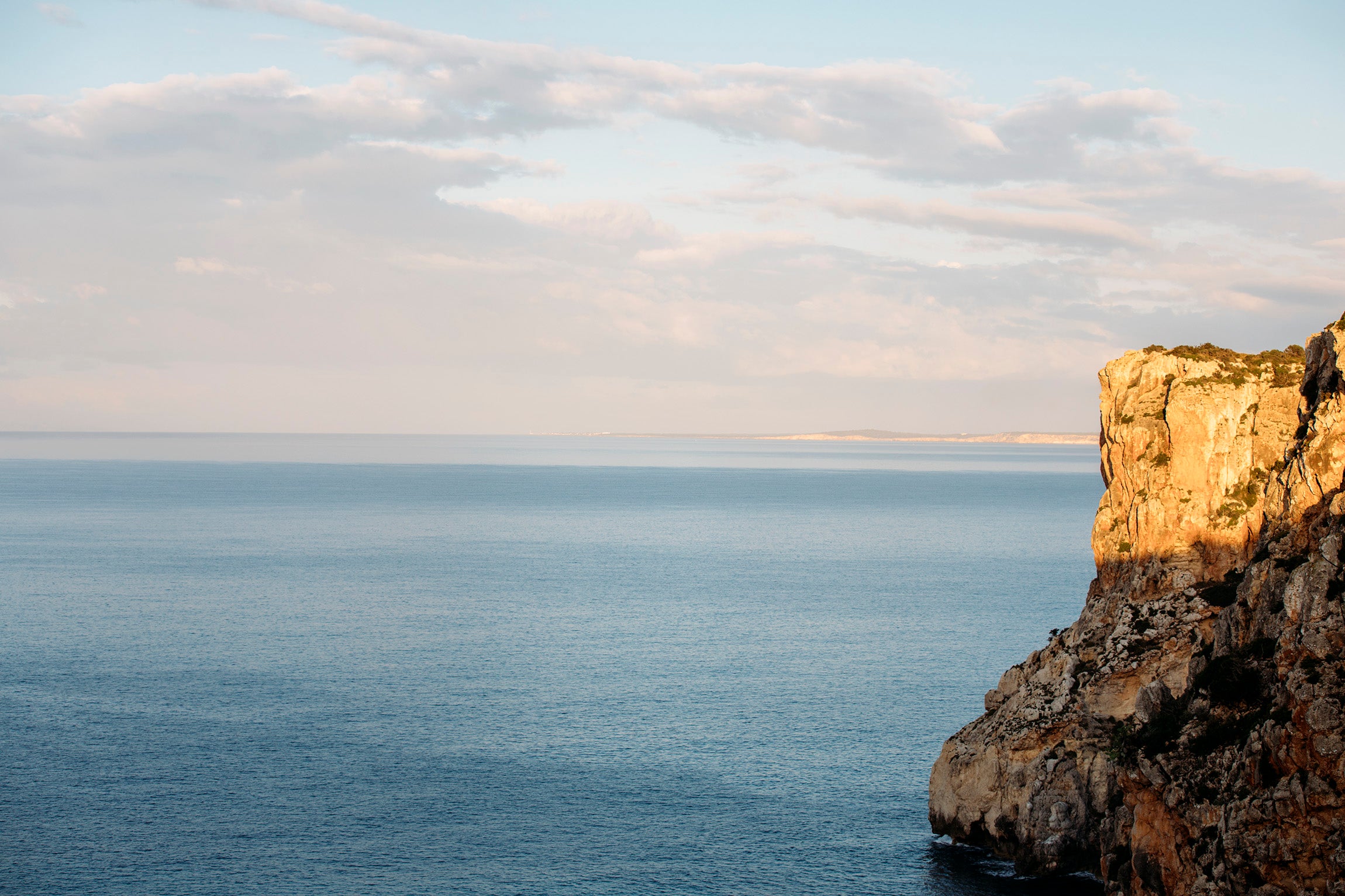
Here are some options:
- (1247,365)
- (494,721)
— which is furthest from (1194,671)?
(494,721)

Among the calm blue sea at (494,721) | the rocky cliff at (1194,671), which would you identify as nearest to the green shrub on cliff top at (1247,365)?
the rocky cliff at (1194,671)

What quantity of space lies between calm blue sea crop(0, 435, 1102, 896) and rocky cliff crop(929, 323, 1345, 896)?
4228mm

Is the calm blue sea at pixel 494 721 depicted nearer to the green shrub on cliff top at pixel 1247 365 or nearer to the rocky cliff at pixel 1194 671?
the rocky cliff at pixel 1194 671

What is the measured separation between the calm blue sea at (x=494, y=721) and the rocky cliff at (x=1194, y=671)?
423cm

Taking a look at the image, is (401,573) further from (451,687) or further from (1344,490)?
(1344,490)

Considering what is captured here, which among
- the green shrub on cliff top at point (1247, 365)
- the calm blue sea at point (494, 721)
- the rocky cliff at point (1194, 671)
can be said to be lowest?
the calm blue sea at point (494, 721)

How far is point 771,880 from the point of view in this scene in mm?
46000

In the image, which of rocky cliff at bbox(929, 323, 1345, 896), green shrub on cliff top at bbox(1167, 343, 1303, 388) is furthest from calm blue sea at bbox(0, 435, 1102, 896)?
green shrub on cliff top at bbox(1167, 343, 1303, 388)

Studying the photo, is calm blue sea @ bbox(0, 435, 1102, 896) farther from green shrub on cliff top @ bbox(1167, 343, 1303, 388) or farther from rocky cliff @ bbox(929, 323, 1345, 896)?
green shrub on cliff top @ bbox(1167, 343, 1303, 388)

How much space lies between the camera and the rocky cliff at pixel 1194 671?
108 ft

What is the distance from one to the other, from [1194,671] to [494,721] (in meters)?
42.5

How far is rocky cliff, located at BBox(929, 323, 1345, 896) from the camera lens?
3288 centimetres

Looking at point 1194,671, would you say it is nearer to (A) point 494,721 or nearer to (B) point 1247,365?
(B) point 1247,365

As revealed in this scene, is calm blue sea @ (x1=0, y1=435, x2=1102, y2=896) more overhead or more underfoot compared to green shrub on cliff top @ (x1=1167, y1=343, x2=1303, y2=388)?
more underfoot
